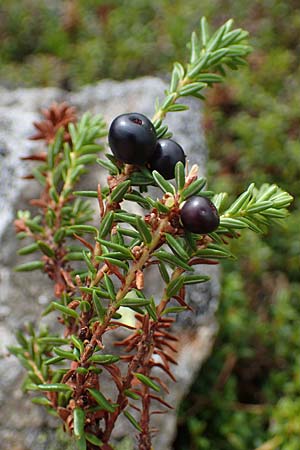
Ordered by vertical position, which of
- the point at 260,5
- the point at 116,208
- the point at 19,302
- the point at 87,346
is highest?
the point at 260,5

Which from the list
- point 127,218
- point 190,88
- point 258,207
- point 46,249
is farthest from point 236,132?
point 127,218

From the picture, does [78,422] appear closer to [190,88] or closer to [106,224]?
[106,224]

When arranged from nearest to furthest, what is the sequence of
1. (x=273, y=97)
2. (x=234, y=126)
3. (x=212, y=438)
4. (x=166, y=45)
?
(x=212, y=438) < (x=234, y=126) < (x=273, y=97) < (x=166, y=45)

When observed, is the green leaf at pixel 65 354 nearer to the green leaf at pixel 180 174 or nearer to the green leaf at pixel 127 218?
the green leaf at pixel 127 218

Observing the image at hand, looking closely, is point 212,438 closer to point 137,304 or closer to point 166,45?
point 137,304

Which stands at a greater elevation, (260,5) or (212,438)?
(260,5)

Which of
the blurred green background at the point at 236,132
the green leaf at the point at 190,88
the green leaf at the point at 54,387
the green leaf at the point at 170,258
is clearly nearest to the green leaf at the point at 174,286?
the green leaf at the point at 170,258

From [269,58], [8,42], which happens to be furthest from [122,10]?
[269,58]
